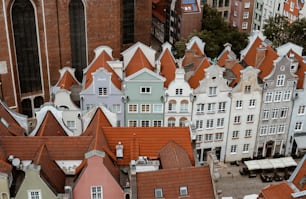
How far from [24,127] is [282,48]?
3936 cm

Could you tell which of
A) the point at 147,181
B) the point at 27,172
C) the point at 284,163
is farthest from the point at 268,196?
the point at 27,172

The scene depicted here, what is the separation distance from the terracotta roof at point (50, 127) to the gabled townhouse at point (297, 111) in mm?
33875

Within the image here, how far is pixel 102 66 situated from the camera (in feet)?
202

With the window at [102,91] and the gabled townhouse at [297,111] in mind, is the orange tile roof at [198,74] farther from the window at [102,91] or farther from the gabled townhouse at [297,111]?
the gabled townhouse at [297,111]

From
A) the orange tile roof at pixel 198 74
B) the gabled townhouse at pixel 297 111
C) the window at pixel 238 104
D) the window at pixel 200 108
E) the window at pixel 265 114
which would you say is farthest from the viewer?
the gabled townhouse at pixel 297 111

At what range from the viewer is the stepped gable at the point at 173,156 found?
45.2 meters

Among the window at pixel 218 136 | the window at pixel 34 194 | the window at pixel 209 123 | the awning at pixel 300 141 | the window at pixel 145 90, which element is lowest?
the awning at pixel 300 141

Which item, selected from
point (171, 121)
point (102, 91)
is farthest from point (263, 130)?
point (102, 91)

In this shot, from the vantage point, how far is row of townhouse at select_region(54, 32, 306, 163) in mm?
60219

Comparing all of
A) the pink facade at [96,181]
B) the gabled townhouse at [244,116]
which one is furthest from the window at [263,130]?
the pink facade at [96,181]

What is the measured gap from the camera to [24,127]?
52219 millimetres

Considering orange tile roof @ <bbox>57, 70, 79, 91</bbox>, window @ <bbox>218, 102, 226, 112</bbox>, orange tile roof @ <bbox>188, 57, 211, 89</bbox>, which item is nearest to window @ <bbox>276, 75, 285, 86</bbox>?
window @ <bbox>218, 102, 226, 112</bbox>

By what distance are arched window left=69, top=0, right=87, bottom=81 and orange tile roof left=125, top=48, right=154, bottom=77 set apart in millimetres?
13889

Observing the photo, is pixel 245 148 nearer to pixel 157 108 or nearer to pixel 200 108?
pixel 200 108
